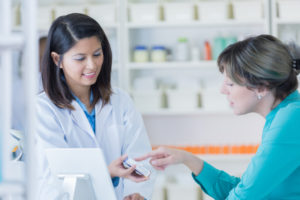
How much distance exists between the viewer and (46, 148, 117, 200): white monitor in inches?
48.3

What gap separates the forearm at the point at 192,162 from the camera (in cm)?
140

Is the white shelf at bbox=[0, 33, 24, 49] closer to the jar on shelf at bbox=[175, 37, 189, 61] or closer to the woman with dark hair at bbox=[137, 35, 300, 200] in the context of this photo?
the woman with dark hair at bbox=[137, 35, 300, 200]

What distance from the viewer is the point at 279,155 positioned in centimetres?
126

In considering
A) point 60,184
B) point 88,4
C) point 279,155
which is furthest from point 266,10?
point 60,184

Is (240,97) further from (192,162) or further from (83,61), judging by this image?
(83,61)

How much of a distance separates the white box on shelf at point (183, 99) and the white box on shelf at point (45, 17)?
103 cm

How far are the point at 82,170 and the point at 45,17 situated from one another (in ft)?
6.89

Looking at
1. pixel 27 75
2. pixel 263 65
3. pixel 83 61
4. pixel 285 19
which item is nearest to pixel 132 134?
pixel 83 61

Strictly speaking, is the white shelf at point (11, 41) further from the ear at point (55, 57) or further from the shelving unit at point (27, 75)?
the ear at point (55, 57)

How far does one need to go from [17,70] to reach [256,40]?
2.29 meters

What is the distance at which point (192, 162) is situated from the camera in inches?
55.5

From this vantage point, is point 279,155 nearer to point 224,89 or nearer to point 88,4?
point 224,89

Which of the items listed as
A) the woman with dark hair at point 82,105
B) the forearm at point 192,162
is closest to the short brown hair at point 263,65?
the forearm at point 192,162

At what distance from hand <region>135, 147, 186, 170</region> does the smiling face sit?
0.45 m
